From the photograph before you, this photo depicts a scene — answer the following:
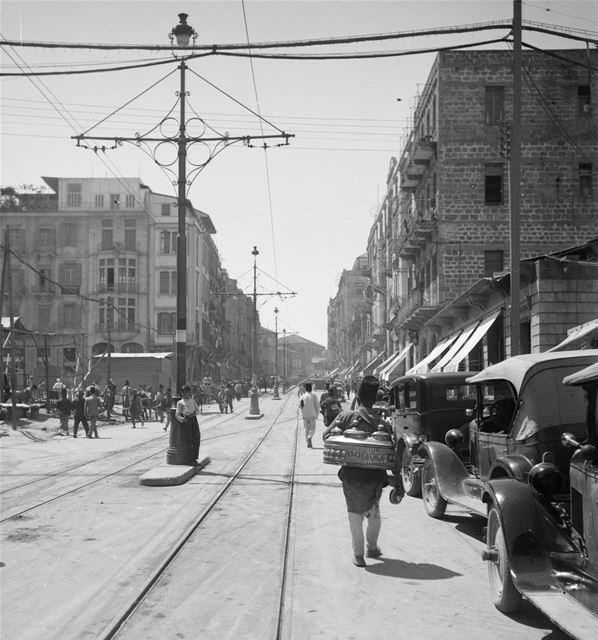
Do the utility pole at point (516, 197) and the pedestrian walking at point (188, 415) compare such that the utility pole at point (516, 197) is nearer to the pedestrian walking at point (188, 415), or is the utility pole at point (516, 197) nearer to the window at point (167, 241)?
the pedestrian walking at point (188, 415)

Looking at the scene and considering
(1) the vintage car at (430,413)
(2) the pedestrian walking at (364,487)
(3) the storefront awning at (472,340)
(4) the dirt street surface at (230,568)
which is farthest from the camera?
(3) the storefront awning at (472,340)

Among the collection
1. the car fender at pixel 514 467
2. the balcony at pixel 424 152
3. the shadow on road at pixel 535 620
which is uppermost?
the balcony at pixel 424 152

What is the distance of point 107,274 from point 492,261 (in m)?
40.3

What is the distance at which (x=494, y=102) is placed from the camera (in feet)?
110

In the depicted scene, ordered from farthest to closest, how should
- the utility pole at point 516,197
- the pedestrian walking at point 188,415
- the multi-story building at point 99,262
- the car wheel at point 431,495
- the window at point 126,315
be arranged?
the multi-story building at point 99,262, the window at point 126,315, the utility pole at point 516,197, the pedestrian walking at point 188,415, the car wheel at point 431,495

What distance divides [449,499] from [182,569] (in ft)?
10.5

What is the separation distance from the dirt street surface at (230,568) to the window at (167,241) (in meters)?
52.9

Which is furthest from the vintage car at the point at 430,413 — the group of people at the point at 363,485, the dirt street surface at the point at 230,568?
the group of people at the point at 363,485

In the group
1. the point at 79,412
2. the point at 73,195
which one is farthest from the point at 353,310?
the point at 79,412

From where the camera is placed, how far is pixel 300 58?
38.5ft

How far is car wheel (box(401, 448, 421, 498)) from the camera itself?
37.3ft

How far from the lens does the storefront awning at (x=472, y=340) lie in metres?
24.4

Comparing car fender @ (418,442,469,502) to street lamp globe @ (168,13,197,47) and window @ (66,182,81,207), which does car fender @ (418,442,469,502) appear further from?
window @ (66,182,81,207)

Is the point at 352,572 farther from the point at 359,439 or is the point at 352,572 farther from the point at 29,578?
the point at 29,578
